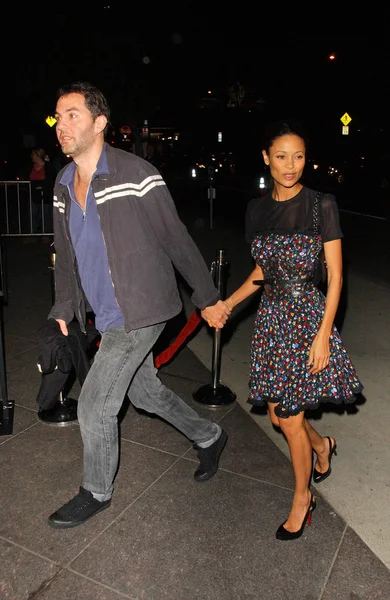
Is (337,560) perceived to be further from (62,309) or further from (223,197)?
(223,197)

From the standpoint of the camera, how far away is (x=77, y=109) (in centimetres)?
297

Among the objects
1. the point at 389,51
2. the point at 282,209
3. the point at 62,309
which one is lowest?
the point at 62,309

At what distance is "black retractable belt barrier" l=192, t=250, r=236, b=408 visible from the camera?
492 centimetres

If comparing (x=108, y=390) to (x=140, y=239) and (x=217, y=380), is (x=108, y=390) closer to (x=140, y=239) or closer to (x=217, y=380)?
(x=140, y=239)

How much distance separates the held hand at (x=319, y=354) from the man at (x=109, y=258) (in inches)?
24.9

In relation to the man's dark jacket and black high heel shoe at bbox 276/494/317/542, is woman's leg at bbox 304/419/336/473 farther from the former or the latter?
the man's dark jacket

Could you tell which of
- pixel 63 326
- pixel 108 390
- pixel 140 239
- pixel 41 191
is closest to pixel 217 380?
pixel 63 326

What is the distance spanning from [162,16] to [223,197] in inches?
785

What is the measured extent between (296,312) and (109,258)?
99cm

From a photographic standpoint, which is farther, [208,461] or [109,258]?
[208,461]

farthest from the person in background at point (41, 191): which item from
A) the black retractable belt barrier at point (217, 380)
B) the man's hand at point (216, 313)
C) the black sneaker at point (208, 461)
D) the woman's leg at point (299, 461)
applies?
the woman's leg at point (299, 461)

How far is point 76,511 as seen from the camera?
10.9 ft

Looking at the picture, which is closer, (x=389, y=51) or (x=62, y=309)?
(x=62, y=309)

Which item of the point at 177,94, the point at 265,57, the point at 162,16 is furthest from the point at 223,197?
the point at 177,94
